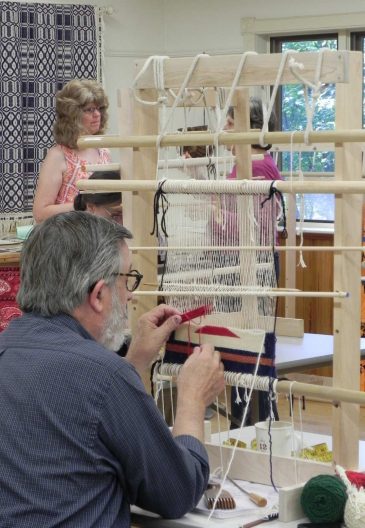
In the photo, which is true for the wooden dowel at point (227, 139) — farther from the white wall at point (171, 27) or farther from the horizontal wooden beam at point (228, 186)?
the white wall at point (171, 27)

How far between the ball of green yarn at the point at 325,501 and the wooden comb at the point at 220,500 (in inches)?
7.0

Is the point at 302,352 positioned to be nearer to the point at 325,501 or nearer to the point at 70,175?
the point at 70,175

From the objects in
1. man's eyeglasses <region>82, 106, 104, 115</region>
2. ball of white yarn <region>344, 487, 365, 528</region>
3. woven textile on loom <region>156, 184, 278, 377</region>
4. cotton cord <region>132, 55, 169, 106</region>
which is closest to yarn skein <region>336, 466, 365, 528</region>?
ball of white yarn <region>344, 487, 365, 528</region>

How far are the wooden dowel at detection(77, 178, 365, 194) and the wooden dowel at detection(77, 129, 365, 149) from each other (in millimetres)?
87

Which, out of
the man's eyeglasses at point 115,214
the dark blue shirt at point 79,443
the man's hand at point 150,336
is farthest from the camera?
the man's eyeglasses at point 115,214

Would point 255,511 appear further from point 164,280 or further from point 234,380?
point 164,280

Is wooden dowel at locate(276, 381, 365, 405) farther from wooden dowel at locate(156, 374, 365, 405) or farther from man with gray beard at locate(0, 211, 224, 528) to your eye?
man with gray beard at locate(0, 211, 224, 528)

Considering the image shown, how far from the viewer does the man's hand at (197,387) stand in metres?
1.99

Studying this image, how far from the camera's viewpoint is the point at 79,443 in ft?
5.70

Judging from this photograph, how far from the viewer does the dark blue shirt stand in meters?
1.74

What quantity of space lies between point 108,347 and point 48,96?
168 inches

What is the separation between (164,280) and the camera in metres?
2.28

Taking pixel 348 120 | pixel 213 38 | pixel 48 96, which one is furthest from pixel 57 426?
pixel 213 38

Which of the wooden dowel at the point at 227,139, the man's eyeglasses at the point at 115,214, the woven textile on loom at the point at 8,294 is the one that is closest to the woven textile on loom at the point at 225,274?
the wooden dowel at the point at 227,139
